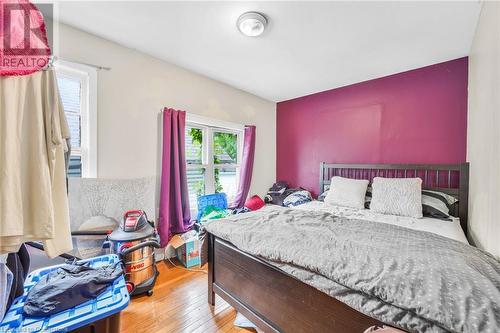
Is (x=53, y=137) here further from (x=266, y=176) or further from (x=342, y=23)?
(x=266, y=176)

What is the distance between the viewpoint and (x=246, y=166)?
3535 millimetres

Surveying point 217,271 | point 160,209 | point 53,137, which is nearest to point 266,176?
point 160,209

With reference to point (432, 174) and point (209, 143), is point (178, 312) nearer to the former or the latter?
point (209, 143)

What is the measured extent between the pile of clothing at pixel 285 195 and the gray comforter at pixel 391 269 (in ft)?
5.87

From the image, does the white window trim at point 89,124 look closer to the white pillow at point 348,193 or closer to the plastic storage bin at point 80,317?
the plastic storage bin at point 80,317

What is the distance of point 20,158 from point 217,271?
139 centimetres

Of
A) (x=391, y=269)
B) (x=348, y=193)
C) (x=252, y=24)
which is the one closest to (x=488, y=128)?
(x=391, y=269)

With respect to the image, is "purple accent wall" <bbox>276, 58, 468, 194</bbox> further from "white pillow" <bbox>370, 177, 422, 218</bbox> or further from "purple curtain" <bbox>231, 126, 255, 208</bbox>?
"purple curtain" <bbox>231, 126, 255, 208</bbox>

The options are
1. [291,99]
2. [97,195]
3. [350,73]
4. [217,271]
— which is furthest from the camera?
[291,99]

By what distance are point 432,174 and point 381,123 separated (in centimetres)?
88

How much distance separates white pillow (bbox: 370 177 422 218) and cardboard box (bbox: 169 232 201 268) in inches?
83.6

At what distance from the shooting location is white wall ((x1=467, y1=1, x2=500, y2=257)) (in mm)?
1192

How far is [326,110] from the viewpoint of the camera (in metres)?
3.49

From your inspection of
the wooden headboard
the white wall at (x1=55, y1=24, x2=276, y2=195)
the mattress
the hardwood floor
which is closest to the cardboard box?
→ the hardwood floor
